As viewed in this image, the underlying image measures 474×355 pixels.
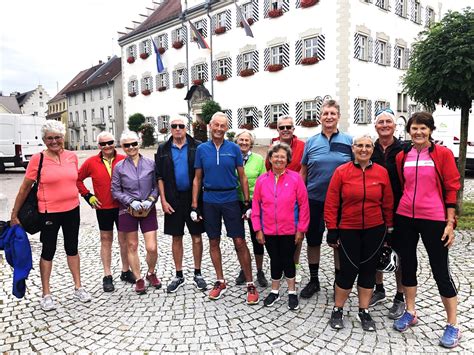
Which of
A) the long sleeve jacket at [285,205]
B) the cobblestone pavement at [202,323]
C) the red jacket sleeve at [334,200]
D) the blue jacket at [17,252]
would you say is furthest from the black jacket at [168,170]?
the red jacket sleeve at [334,200]

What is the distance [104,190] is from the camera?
4250 millimetres

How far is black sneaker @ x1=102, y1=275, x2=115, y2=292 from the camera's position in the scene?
4.32 metres

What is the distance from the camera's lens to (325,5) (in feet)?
64.6

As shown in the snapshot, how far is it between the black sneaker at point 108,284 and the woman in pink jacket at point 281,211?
1.84 meters

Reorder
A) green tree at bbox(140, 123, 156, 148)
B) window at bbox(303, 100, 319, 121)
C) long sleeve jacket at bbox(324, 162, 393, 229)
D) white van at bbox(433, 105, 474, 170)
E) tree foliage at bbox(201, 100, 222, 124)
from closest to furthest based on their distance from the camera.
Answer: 1. long sleeve jacket at bbox(324, 162, 393, 229)
2. white van at bbox(433, 105, 474, 170)
3. window at bbox(303, 100, 319, 121)
4. tree foliage at bbox(201, 100, 222, 124)
5. green tree at bbox(140, 123, 156, 148)

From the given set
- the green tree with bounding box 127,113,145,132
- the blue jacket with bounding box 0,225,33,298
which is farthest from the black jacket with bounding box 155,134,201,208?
the green tree with bounding box 127,113,145,132

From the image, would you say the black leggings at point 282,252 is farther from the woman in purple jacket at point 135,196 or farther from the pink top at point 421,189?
the woman in purple jacket at point 135,196

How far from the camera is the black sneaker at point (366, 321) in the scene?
3.29m

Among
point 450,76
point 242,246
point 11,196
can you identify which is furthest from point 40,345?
point 11,196

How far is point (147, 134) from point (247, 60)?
33.1ft

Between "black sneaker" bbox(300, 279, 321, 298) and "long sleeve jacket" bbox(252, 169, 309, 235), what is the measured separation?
2.66 ft

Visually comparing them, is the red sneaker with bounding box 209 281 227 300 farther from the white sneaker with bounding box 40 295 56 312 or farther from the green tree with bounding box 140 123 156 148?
the green tree with bounding box 140 123 156 148

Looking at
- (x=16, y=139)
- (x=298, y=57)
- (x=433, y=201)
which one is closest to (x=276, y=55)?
(x=298, y=57)

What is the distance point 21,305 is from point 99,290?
78 centimetres
